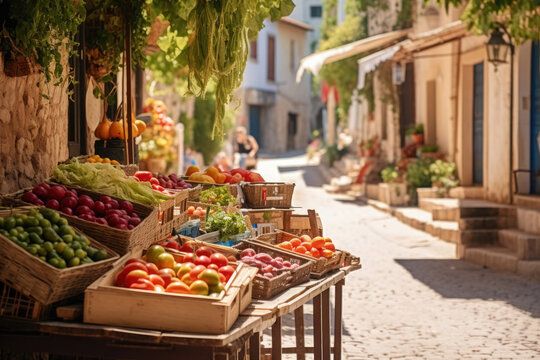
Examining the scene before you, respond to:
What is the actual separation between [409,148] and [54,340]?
1723cm

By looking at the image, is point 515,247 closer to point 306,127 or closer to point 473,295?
point 473,295

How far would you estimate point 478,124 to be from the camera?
16969 millimetres

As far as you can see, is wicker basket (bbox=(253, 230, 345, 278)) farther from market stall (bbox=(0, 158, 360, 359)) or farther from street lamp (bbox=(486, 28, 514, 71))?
street lamp (bbox=(486, 28, 514, 71))

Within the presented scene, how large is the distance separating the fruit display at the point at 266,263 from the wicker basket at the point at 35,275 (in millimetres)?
1163

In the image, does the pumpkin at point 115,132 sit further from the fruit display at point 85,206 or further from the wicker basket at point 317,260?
the fruit display at point 85,206

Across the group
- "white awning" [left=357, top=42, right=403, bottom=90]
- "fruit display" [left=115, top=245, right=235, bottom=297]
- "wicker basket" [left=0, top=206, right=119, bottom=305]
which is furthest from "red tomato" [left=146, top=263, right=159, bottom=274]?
"white awning" [left=357, top=42, right=403, bottom=90]

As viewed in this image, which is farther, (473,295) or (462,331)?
(473,295)

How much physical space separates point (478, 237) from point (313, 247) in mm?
→ 7449

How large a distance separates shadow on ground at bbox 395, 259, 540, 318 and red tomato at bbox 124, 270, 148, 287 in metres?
5.54

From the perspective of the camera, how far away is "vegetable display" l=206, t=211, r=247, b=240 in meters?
5.88

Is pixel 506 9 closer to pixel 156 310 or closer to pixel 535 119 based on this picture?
pixel 535 119

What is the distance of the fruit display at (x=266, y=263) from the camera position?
4.92 meters

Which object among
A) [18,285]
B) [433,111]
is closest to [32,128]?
[18,285]

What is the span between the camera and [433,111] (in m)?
20.2
